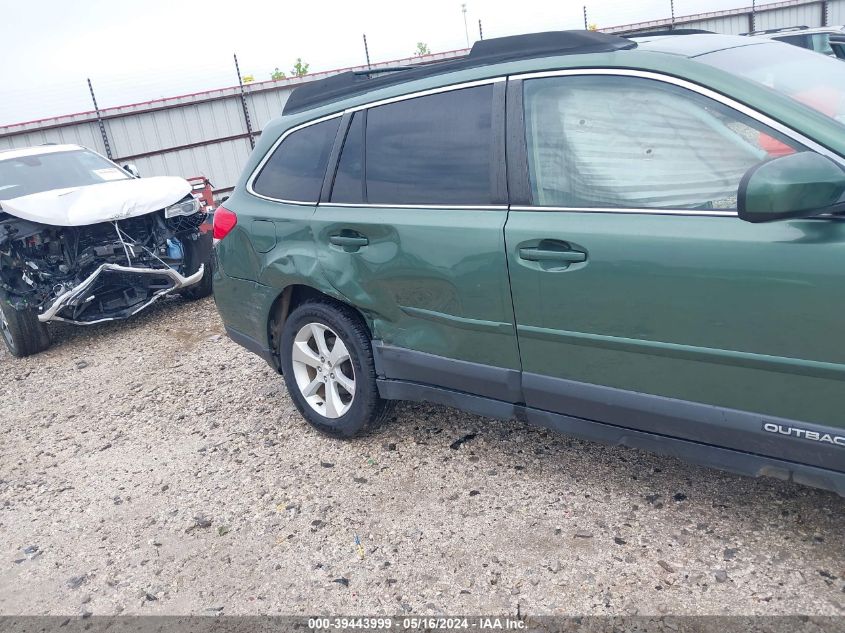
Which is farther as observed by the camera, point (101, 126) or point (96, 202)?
point (101, 126)

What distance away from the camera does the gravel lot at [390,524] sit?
246 cm

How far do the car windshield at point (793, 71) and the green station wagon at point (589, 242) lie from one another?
0.05ft

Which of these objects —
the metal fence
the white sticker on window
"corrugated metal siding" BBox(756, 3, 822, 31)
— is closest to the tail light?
the white sticker on window

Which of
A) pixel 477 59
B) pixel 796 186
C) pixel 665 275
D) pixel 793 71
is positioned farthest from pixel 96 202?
pixel 796 186

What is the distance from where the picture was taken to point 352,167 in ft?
10.9

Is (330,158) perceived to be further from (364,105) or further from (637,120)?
(637,120)

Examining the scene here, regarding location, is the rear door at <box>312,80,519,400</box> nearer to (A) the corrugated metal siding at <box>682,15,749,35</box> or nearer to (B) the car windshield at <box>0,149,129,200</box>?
(B) the car windshield at <box>0,149,129,200</box>

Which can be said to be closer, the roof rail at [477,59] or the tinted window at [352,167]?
the roof rail at [477,59]

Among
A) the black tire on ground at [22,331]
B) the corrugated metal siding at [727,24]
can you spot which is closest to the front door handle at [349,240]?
the black tire on ground at [22,331]

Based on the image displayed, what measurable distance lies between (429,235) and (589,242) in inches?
28.9

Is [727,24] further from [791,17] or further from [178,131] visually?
[178,131]

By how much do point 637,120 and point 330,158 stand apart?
1.56m

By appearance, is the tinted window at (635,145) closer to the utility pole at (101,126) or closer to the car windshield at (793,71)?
the car windshield at (793,71)

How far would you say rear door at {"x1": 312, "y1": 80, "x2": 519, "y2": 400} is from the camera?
2.79m
